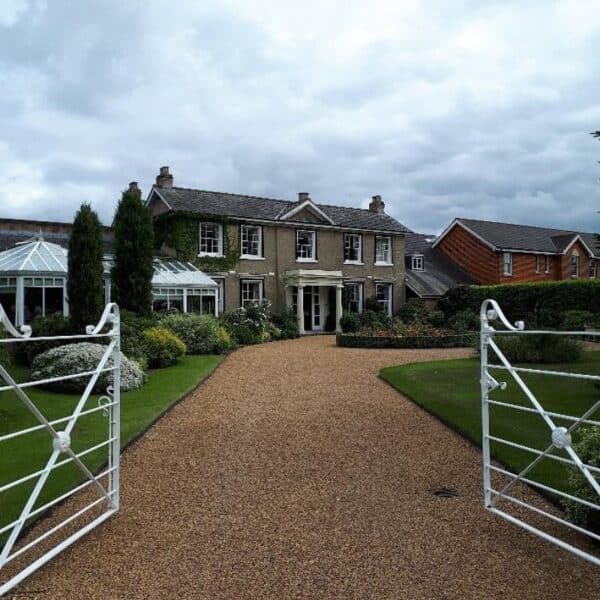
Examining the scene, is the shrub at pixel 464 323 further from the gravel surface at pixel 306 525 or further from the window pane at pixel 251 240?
the gravel surface at pixel 306 525

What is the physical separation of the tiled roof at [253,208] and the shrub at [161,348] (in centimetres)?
1103

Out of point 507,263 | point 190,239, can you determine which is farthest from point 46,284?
point 507,263

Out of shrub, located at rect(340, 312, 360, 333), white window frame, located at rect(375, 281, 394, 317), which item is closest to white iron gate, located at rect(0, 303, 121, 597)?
shrub, located at rect(340, 312, 360, 333)

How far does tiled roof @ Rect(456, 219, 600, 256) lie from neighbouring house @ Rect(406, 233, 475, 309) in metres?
2.73

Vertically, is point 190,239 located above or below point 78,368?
above

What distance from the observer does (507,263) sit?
36406mm

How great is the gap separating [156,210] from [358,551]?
2533 centimetres

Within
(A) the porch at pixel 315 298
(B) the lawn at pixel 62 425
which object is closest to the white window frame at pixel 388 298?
(A) the porch at pixel 315 298

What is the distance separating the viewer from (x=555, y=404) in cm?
923

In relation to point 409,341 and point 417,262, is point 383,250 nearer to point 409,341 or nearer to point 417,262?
point 417,262

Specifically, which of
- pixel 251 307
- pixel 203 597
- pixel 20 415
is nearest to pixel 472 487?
pixel 203 597

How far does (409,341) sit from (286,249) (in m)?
9.92

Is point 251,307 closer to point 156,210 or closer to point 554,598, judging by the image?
point 156,210

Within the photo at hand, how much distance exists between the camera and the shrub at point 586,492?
13.9 ft
